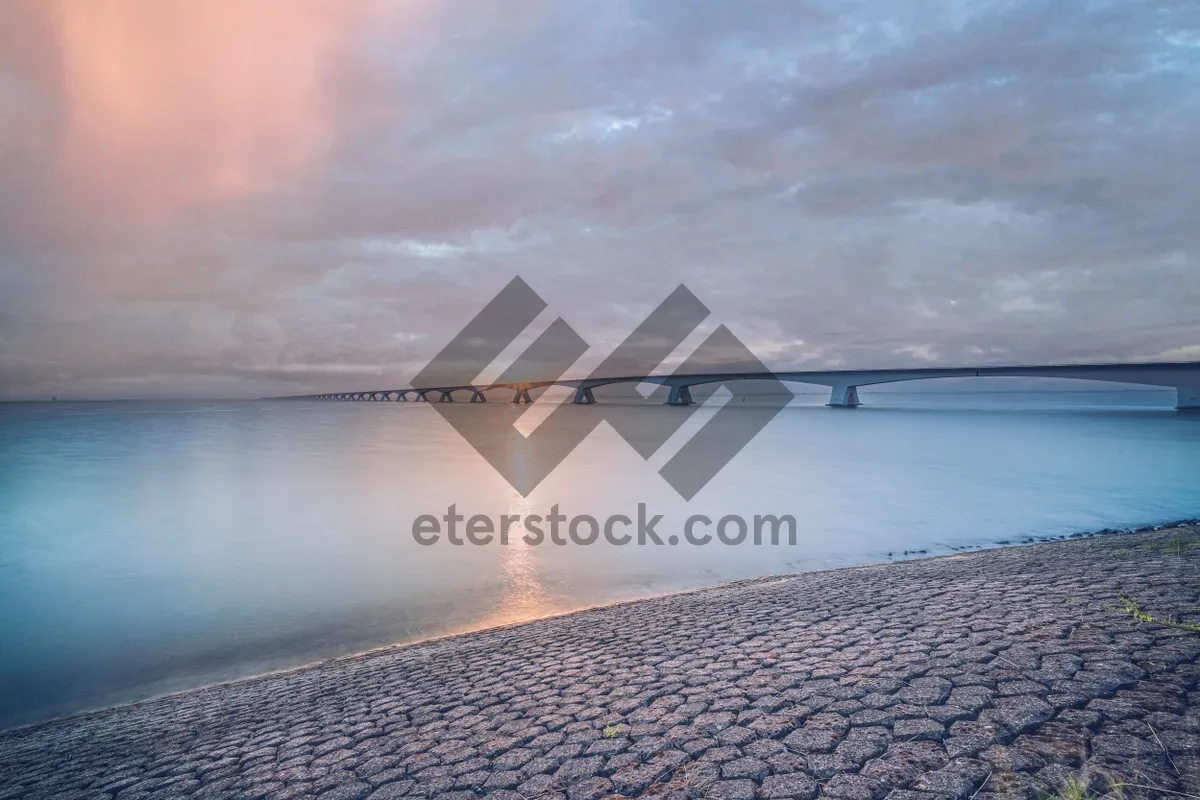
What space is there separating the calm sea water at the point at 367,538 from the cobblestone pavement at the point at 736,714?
8.57 feet

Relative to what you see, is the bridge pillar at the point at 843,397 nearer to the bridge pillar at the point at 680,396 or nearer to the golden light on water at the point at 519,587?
the bridge pillar at the point at 680,396

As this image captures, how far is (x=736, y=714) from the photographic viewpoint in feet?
14.1

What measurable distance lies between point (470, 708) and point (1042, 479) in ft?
96.6

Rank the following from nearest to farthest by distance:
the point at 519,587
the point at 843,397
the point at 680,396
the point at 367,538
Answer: the point at 519,587
the point at 367,538
the point at 843,397
the point at 680,396

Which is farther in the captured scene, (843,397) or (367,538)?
(843,397)

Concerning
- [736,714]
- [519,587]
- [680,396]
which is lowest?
[519,587]

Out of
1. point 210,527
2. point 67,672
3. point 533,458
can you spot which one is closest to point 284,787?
point 67,672

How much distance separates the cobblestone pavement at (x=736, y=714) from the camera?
11.4 feet

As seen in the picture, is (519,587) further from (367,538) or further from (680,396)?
(680,396)

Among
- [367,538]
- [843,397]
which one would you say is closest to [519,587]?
[367,538]

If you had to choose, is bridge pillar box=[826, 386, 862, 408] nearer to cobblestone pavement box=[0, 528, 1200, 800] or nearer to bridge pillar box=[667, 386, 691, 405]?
bridge pillar box=[667, 386, 691, 405]

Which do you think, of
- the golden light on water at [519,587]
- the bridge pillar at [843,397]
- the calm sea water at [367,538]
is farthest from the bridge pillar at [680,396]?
the golden light on water at [519,587]

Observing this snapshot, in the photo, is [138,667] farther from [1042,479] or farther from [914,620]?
[1042,479]

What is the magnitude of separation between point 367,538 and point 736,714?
14.5 m
